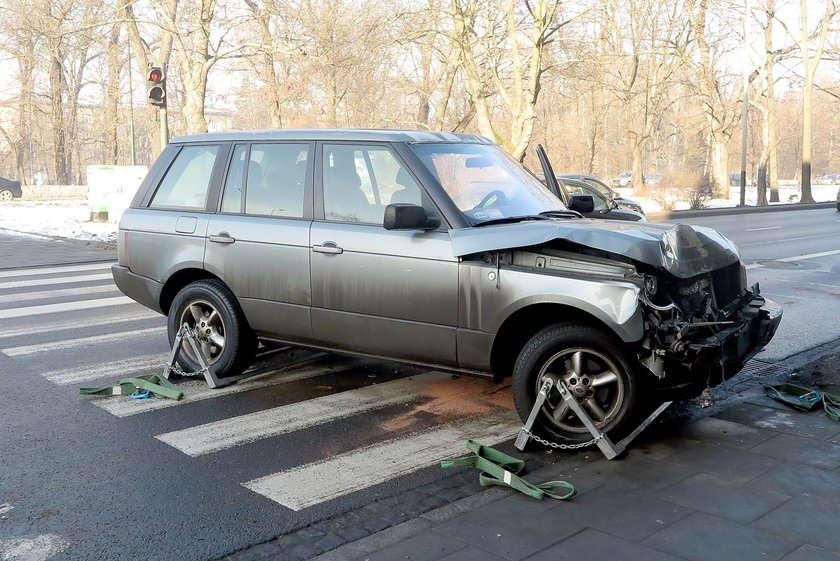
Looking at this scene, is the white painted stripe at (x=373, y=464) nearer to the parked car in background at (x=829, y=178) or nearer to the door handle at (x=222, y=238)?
the door handle at (x=222, y=238)

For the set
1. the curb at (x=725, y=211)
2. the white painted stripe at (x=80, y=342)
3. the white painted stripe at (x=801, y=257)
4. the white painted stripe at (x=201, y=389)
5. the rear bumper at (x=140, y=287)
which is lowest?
the white painted stripe at (x=201, y=389)

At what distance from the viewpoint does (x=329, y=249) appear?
235 inches

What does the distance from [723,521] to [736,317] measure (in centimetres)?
184

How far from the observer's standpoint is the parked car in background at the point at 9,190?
4362 centimetres

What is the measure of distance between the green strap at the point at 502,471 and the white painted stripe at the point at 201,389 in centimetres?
225

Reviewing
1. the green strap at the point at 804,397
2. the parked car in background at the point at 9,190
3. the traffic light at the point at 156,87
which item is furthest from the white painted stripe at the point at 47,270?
the parked car in background at the point at 9,190

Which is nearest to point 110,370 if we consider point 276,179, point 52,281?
point 276,179

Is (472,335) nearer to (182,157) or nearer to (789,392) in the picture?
(789,392)

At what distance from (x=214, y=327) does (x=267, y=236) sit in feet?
3.25

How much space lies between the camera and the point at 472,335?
538cm

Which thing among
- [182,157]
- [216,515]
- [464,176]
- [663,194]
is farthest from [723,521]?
[663,194]

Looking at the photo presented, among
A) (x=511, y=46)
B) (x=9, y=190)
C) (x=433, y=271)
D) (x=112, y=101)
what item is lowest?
(x=433, y=271)

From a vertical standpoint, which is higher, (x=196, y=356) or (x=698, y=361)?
(x=698, y=361)

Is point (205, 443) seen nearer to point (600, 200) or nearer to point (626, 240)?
point (626, 240)
